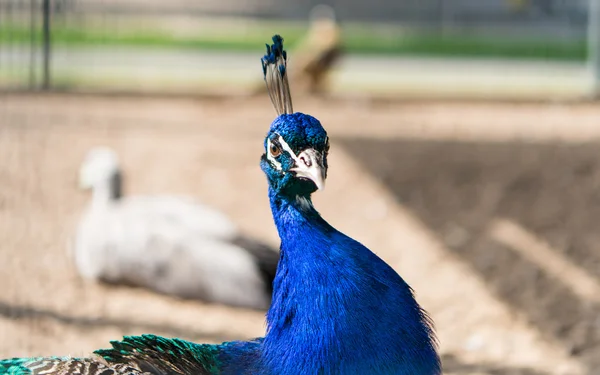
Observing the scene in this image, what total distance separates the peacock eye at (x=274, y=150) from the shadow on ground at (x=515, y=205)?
182cm

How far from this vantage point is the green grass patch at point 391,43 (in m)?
13.2

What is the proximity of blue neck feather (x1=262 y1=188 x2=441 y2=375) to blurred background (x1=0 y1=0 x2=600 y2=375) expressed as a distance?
1450mm

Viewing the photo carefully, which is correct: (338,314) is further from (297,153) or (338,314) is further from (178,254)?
(178,254)

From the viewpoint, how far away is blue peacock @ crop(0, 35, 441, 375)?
201 cm

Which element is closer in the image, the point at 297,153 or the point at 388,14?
the point at 297,153

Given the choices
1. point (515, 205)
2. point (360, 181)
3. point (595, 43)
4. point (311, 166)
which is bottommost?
point (311, 166)

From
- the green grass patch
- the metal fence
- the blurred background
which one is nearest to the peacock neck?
the blurred background

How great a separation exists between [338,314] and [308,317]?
7 cm

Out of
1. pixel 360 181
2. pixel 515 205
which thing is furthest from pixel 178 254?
pixel 515 205

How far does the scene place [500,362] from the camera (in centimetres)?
354

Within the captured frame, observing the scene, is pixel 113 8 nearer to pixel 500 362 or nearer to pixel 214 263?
pixel 214 263

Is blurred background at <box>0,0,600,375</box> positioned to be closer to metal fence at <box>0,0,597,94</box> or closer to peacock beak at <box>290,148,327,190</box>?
metal fence at <box>0,0,597,94</box>

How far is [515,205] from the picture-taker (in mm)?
5098

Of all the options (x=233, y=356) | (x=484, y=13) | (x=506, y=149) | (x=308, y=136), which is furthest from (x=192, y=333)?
(x=484, y=13)
